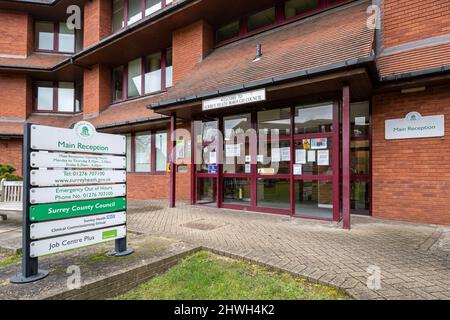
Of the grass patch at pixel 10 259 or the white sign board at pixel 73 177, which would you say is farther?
the grass patch at pixel 10 259

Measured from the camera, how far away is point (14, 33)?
45.7 ft

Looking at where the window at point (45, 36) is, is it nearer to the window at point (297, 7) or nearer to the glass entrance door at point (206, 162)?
the glass entrance door at point (206, 162)

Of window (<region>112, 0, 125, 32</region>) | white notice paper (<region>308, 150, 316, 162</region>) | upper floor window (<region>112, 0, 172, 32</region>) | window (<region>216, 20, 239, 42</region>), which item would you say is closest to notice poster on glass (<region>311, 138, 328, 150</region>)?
white notice paper (<region>308, 150, 316, 162</region>)

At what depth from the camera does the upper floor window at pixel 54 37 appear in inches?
584

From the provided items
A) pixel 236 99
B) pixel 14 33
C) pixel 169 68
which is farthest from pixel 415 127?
pixel 14 33

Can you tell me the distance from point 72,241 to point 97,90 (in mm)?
10982

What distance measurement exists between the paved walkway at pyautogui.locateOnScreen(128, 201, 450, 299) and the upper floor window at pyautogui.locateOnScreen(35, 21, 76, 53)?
43.4ft

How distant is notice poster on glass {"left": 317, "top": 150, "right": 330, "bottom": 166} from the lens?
6.19 m

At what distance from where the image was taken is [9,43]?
13891mm

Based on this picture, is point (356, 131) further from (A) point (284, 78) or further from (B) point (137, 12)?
(B) point (137, 12)

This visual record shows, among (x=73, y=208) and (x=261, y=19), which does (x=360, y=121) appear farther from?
(x=73, y=208)

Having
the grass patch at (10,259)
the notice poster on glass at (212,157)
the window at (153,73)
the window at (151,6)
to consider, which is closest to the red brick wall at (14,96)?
the window at (153,73)

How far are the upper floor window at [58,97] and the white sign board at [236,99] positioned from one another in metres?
11.4

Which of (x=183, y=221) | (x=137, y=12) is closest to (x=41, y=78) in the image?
(x=137, y=12)
